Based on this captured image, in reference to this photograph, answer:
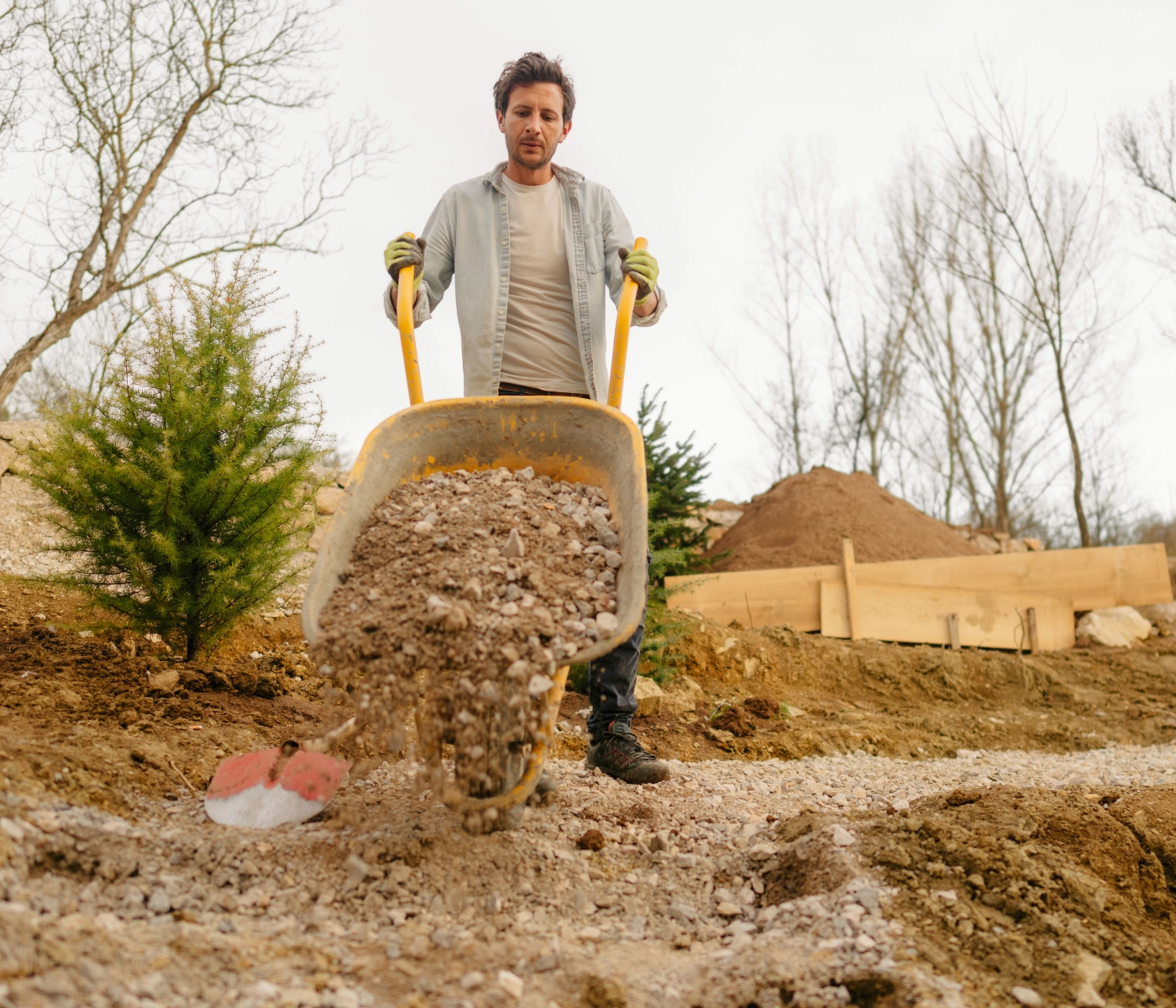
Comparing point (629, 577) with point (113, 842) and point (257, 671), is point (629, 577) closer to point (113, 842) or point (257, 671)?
point (113, 842)

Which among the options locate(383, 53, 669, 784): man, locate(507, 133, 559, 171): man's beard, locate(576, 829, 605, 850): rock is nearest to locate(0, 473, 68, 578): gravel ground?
locate(383, 53, 669, 784): man

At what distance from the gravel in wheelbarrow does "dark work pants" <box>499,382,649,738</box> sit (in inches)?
23.6

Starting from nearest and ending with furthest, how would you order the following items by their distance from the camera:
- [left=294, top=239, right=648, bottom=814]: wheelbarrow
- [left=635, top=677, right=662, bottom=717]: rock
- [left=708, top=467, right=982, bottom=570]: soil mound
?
[left=294, top=239, right=648, bottom=814]: wheelbarrow, [left=635, top=677, right=662, bottom=717]: rock, [left=708, top=467, right=982, bottom=570]: soil mound

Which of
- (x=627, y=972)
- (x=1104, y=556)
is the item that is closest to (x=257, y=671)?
(x=627, y=972)

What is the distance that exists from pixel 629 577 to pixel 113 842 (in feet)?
4.43

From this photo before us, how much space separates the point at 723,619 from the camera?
7.09m

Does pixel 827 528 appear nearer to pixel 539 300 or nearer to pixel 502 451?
pixel 539 300

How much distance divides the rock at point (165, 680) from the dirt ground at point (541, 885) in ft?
0.05

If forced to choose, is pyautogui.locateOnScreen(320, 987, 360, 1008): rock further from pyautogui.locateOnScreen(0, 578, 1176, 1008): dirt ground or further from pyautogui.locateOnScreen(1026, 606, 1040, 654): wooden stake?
pyautogui.locateOnScreen(1026, 606, 1040, 654): wooden stake

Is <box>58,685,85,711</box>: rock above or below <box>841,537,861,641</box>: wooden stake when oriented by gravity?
below

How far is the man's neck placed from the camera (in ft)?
9.84

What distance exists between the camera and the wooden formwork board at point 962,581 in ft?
23.1

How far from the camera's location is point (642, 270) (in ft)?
9.30

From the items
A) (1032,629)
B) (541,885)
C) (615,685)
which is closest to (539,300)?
(615,685)
